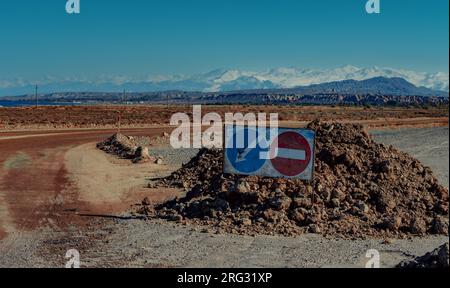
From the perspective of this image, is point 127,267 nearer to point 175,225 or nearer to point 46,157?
point 175,225

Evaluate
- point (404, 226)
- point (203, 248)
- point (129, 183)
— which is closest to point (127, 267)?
point (203, 248)

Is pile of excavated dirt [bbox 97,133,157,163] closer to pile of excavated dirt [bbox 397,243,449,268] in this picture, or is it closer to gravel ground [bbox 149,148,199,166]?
gravel ground [bbox 149,148,199,166]

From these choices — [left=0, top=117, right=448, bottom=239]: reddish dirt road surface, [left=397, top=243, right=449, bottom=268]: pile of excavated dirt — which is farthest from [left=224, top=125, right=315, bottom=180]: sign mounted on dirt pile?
[left=397, top=243, right=449, bottom=268]: pile of excavated dirt

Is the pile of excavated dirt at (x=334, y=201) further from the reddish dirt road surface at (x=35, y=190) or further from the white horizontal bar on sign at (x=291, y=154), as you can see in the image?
the reddish dirt road surface at (x=35, y=190)

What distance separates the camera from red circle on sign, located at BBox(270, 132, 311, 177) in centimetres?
1212

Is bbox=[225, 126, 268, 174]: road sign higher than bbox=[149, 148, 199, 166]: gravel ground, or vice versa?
bbox=[225, 126, 268, 174]: road sign

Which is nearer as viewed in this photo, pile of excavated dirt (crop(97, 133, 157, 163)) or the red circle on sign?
the red circle on sign

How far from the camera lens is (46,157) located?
25.4 metres

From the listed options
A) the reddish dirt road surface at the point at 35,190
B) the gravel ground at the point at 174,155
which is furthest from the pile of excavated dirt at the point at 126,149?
the reddish dirt road surface at the point at 35,190

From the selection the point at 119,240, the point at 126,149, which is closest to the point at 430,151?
the point at 126,149

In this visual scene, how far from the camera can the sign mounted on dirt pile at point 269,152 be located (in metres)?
12.1

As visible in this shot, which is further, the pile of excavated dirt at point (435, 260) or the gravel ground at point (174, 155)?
the gravel ground at point (174, 155)

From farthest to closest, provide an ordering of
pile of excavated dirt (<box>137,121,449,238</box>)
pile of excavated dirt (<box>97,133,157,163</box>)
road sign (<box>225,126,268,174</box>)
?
pile of excavated dirt (<box>97,133,157,163</box>), road sign (<box>225,126,268,174</box>), pile of excavated dirt (<box>137,121,449,238</box>)
